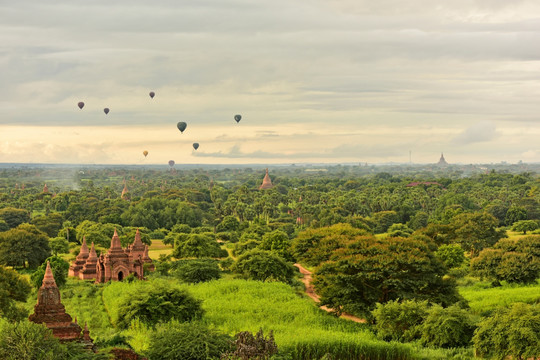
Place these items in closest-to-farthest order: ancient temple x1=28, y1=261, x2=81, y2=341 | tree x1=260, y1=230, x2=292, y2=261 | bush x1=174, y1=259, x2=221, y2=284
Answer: ancient temple x1=28, y1=261, x2=81, y2=341
bush x1=174, y1=259, x2=221, y2=284
tree x1=260, y1=230, x2=292, y2=261

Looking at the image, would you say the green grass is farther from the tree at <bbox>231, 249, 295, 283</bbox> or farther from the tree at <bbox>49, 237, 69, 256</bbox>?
the tree at <bbox>49, 237, 69, 256</bbox>

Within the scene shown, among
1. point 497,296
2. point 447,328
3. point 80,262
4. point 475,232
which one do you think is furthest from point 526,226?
point 80,262

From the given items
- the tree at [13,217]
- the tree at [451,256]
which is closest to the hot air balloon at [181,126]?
the tree at [13,217]

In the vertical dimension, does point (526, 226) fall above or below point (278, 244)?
above

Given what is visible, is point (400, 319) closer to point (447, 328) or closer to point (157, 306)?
point (447, 328)

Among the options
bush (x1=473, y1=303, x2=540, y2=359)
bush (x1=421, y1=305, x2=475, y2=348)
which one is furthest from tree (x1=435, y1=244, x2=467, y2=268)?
bush (x1=473, y1=303, x2=540, y2=359)

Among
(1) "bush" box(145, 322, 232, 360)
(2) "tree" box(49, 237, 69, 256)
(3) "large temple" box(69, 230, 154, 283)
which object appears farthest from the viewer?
(2) "tree" box(49, 237, 69, 256)

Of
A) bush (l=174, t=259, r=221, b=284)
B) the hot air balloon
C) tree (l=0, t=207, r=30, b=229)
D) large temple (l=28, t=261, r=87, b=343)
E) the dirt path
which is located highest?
the hot air balloon
